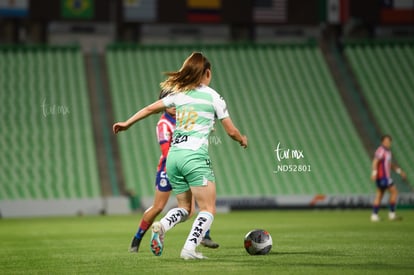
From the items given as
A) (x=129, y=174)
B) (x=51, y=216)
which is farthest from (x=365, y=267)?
(x=129, y=174)

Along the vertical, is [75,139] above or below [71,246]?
below

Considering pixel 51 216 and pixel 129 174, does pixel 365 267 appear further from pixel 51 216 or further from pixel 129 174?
pixel 129 174

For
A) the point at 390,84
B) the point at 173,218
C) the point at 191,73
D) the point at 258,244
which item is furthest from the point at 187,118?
the point at 390,84

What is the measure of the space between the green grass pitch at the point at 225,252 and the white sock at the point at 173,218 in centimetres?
44

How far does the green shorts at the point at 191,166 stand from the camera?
1006 cm

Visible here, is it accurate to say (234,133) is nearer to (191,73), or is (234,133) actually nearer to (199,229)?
(191,73)

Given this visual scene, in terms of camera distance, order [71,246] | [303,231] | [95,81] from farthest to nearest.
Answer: [95,81] → [303,231] → [71,246]

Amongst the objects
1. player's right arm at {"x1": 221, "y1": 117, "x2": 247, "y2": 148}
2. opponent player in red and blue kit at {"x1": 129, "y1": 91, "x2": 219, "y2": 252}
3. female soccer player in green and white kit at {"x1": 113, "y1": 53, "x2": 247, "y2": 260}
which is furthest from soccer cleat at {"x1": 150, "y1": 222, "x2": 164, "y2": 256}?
opponent player in red and blue kit at {"x1": 129, "y1": 91, "x2": 219, "y2": 252}

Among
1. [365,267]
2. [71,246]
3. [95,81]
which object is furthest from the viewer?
[95,81]

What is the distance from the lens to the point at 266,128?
33188 millimetres

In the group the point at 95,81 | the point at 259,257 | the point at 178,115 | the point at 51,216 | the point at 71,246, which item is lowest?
the point at 51,216

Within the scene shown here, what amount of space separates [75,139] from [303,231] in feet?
51.7

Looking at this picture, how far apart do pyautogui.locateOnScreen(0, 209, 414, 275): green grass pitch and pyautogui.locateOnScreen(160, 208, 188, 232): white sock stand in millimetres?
440

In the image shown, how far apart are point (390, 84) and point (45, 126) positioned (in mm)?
14386
